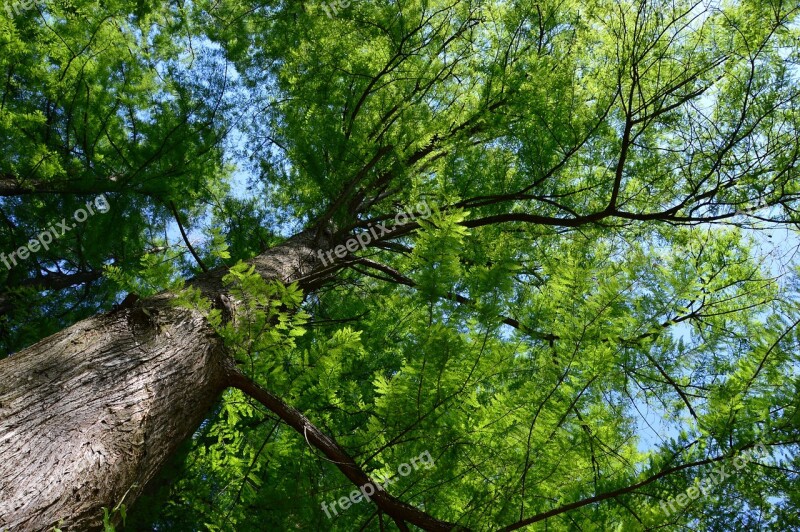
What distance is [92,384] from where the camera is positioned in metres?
1.87

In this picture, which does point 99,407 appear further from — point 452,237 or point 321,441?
A: point 452,237

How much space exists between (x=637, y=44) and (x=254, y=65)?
148 inches

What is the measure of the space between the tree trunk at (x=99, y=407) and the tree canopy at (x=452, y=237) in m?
0.21

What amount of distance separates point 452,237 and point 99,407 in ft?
4.40

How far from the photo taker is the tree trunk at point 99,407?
4.90ft

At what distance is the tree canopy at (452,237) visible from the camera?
212cm

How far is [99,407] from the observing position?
1799 mm

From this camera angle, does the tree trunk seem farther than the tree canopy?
No

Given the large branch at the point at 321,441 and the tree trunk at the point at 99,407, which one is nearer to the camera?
the tree trunk at the point at 99,407

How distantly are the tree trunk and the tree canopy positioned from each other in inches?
8.1

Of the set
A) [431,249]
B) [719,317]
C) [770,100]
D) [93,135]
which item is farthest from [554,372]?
[93,135]

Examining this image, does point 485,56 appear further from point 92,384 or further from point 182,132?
point 92,384

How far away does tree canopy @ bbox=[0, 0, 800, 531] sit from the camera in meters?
2.12

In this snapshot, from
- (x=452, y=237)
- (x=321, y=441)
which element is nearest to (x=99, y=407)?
(x=321, y=441)
